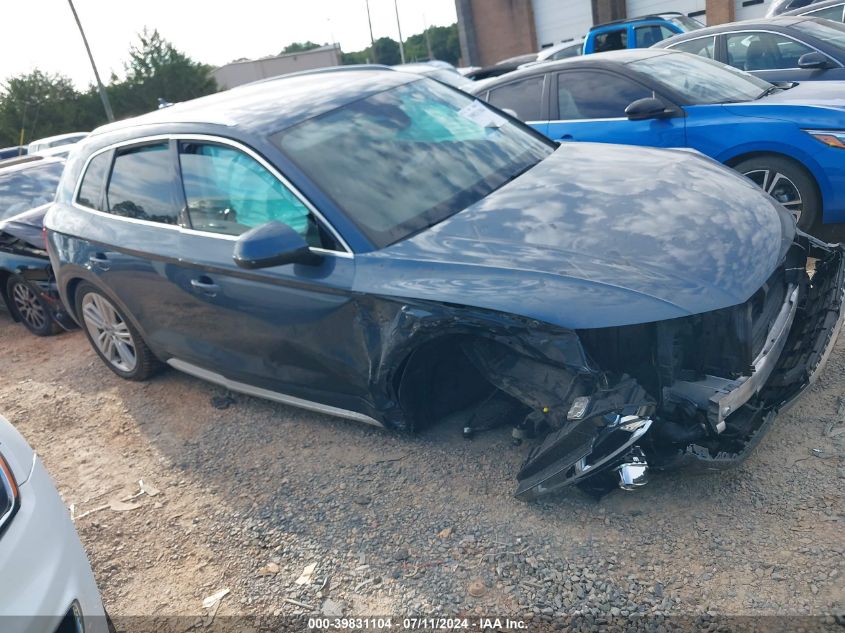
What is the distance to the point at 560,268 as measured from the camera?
2.75 metres

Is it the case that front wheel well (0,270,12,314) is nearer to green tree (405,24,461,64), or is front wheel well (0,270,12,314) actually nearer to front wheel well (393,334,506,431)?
front wheel well (393,334,506,431)

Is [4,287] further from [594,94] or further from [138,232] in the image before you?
[594,94]

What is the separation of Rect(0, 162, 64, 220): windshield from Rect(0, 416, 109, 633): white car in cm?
561

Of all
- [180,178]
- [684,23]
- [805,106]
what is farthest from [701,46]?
[180,178]

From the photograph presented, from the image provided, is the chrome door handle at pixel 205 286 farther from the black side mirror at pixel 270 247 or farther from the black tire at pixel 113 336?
the black tire at pixel 113 336

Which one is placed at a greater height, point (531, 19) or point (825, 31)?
point (531, 19)

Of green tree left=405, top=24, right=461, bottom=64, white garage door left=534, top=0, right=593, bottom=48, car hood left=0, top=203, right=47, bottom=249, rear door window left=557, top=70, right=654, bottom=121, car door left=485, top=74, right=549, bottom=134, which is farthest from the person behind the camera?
green tree left=405, top=24, right=461, bottom=64

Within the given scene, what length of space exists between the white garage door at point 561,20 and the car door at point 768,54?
23879mm

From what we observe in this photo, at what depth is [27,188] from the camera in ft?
24.2

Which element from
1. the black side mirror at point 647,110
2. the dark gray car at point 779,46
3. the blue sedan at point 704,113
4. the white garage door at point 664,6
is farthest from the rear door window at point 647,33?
the white garage door at point 664,6

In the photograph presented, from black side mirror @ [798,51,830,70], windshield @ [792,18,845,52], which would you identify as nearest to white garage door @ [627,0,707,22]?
windshield @ [792,18,845,52]

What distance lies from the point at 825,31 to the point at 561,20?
1052 inches

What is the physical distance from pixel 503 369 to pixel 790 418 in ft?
4.45

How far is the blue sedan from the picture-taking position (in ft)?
Result: 15.9
